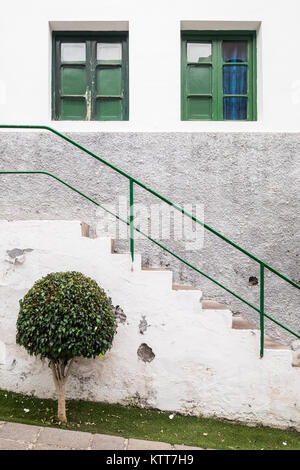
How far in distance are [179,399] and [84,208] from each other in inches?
107

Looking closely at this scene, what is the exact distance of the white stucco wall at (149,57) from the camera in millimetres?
6031

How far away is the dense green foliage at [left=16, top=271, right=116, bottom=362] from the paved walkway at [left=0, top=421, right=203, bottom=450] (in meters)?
0.64

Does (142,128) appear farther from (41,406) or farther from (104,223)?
(41,406)

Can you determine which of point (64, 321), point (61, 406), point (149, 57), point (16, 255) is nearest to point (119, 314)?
point (64, 321)

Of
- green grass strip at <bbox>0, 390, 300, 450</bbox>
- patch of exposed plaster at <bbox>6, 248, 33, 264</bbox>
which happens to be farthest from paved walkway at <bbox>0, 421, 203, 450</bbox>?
patch of exposed plaster at <bbox>6, 248, 33, 264</bbox>

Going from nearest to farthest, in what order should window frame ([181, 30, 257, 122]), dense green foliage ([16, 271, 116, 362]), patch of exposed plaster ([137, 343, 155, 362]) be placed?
dense green foliage ([16, 271, 116, 362]) → patch of exposed plaster ([137, 343, 155, 362]) → window frame ([181, 30, 257, 122])

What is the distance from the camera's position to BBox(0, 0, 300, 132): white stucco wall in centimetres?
603

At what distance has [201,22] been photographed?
615 cm

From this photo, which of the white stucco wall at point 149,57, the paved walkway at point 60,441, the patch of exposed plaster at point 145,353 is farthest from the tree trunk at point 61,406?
the white stucco wall at point 149,57

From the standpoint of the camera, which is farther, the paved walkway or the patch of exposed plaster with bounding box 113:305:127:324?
the patch of exposed plaster with bounding box 113:305:127:324

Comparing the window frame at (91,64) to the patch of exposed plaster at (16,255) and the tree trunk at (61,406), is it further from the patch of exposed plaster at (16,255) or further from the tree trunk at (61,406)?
the tree trunk at (61,406)

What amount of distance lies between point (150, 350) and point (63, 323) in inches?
44.7

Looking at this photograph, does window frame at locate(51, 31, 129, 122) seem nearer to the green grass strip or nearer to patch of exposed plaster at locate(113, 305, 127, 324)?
patch of exposed plaster at locate(113, 305, 127, 324)
